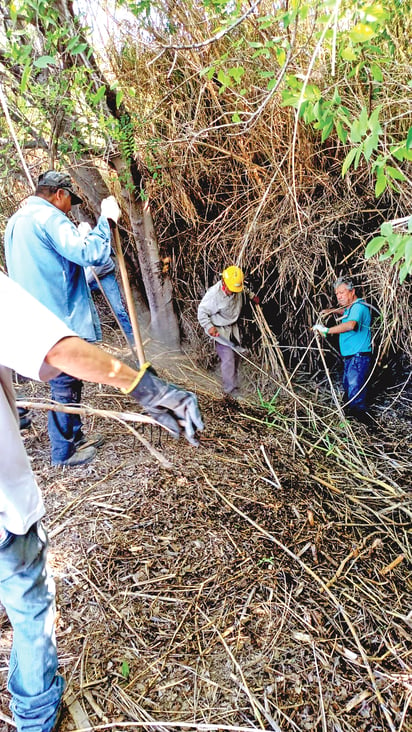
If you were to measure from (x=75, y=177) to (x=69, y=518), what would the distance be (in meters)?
3.17

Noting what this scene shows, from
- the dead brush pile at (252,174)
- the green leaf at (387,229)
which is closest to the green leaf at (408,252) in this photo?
the green leaf at (387,229)

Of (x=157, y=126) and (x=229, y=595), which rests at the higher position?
(x=157, y=126)

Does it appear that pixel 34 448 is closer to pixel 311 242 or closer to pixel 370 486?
pixel 370 486

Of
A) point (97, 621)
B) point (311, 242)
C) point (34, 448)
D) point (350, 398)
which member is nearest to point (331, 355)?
point (350, 398)

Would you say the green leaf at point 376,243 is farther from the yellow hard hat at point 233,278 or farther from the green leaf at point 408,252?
the yellow hard hat at point 233,278

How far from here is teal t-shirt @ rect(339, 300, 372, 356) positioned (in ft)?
13.9

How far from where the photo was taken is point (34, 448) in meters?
3.41

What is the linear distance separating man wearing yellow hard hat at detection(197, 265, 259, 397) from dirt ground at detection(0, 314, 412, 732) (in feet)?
4.25

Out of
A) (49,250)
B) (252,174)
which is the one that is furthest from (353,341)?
(49,250)

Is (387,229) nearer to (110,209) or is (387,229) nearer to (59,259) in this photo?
(110,209)

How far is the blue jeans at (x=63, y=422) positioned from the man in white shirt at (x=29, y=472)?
1476 millimetres

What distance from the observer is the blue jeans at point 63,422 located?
303 centimetres

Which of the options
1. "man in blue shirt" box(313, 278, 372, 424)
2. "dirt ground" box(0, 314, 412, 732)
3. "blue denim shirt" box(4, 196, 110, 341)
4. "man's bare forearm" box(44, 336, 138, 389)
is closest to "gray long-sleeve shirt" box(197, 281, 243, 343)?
"man in blue shirt" box(313, 278, 372, 424)

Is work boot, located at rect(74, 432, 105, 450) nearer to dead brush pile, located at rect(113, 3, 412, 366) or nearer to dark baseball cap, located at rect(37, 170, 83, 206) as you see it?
dark baseball cap, located at rect(37, 170, 83, 206)
